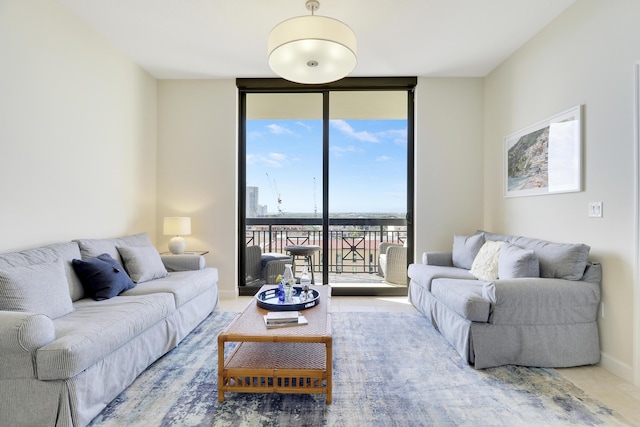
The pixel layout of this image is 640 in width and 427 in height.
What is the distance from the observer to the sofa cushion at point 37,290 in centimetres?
179

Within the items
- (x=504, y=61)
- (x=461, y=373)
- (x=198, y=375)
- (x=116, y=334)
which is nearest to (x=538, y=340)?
(x=461, y=373)

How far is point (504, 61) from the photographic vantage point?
12.0 feet

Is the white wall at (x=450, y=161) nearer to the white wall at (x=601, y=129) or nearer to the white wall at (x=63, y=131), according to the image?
the white wall at (x=601, y=129)

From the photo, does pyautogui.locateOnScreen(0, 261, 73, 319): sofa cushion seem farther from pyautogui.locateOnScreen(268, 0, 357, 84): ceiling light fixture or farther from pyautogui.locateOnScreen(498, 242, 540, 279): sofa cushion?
pyautogui.locateOnScreen(498, 242, 540, 279): sofa cushion

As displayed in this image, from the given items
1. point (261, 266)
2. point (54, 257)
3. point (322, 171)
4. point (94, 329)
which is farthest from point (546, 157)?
point (54, 257)

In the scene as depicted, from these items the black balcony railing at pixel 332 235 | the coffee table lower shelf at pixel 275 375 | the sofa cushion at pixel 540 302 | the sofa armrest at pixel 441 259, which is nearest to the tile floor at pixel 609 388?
the sofa cushion at pixel 540 302

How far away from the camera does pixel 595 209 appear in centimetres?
240

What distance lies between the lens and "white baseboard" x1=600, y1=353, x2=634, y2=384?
6.95 ft

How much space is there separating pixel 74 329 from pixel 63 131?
1.81 metres

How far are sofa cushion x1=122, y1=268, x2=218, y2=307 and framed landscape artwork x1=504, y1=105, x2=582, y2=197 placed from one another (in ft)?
11.0

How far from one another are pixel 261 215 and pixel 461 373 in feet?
9.85

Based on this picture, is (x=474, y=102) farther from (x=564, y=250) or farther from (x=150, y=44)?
(x=150, y=44)

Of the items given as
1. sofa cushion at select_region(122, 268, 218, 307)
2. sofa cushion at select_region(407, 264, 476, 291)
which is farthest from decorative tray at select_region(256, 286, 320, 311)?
sofa cushion at select_region(407, 264, 476, 291)

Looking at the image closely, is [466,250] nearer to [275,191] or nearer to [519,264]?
[519,264]
